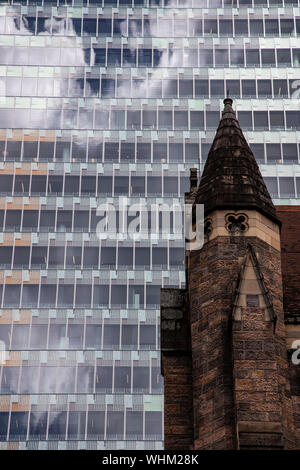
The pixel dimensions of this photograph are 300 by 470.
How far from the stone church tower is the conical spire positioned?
19mm

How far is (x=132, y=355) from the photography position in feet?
252

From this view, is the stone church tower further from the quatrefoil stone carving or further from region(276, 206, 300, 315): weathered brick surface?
region(276, 206, 300, 315): weathered brick surface

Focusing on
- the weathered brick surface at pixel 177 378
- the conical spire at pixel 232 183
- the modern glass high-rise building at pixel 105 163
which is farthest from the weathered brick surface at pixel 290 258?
the modern glass high-rise building at pixel 105 163

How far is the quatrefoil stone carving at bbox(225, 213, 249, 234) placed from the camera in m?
18.5

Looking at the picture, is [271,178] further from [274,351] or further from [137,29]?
[274,351]

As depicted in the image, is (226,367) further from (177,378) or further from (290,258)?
(290,258)

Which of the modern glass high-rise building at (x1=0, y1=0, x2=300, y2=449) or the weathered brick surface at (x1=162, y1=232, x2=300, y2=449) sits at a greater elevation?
the modern glass high-rise building at (x1=0, y1=0, x2=300, y2=449)

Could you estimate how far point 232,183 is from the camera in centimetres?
1909

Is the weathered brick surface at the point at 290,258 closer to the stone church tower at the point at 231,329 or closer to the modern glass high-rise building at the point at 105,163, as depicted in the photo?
the stone church tower at the point at 231,329

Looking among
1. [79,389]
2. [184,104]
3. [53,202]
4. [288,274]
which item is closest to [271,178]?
[184,104]

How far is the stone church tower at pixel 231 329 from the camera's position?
16.3 m

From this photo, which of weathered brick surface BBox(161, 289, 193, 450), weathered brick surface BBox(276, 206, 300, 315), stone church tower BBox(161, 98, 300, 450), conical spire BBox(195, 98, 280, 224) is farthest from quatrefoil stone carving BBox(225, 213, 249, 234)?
weathered brick surface BBox(161, 289, 193, 450)

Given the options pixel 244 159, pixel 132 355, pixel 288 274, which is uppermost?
pixel 132 355
